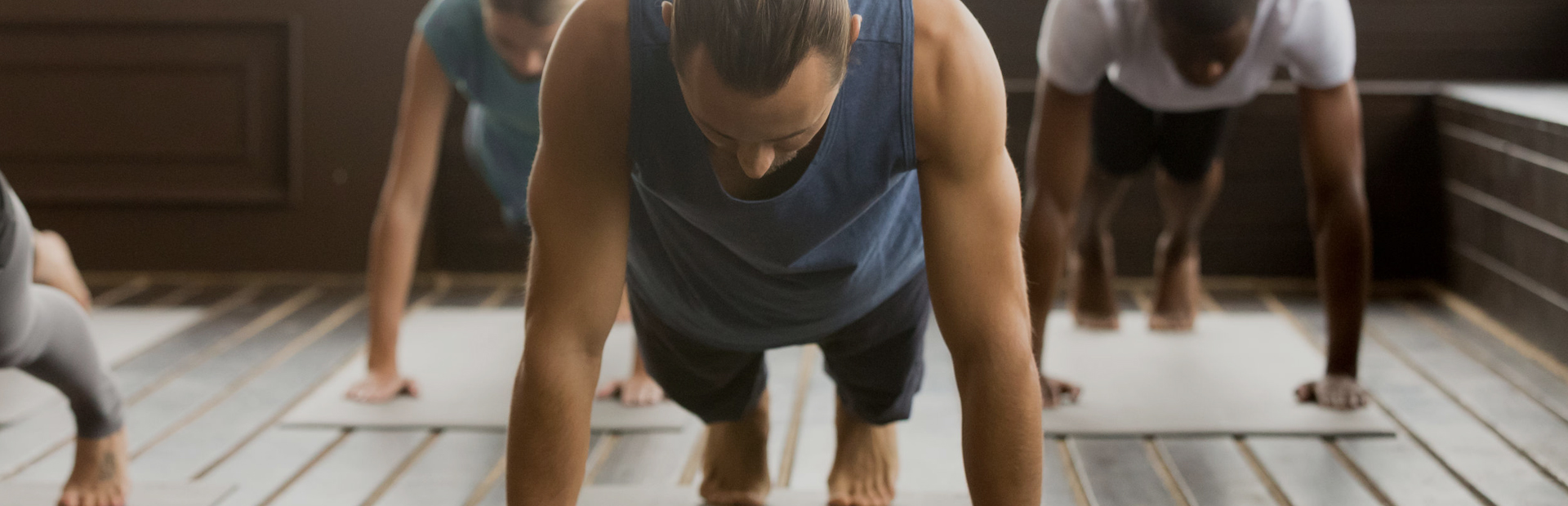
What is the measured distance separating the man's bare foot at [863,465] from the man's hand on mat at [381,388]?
976 millimetres

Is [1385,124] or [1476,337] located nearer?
[1476,337]

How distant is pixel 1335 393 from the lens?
243cm

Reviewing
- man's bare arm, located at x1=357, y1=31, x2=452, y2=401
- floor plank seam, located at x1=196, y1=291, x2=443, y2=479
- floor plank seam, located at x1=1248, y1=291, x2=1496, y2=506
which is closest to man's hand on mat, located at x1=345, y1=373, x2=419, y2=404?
man's bare arm, located at x1=357, y1=31, x2=452, y2=401

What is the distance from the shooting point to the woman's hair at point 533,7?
213 cm

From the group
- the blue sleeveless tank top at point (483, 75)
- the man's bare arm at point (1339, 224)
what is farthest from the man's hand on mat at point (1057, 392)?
the blue sleeveless tank top at point (483, 75)

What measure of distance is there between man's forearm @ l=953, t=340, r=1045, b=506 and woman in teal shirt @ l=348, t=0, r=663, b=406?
1267 mm

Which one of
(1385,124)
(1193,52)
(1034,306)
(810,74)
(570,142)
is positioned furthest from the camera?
(1385,124)

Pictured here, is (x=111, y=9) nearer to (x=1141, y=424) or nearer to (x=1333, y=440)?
(x=1141, y=424)

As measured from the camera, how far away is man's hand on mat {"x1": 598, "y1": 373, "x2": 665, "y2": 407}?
2.46 metres

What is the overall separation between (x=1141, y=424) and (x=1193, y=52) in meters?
0.65

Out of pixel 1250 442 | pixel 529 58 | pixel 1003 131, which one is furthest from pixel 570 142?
pixel 1250 442

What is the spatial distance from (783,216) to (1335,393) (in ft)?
5.09

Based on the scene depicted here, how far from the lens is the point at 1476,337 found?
2.96 metres

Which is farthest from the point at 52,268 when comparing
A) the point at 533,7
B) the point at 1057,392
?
the point at 1057,392
